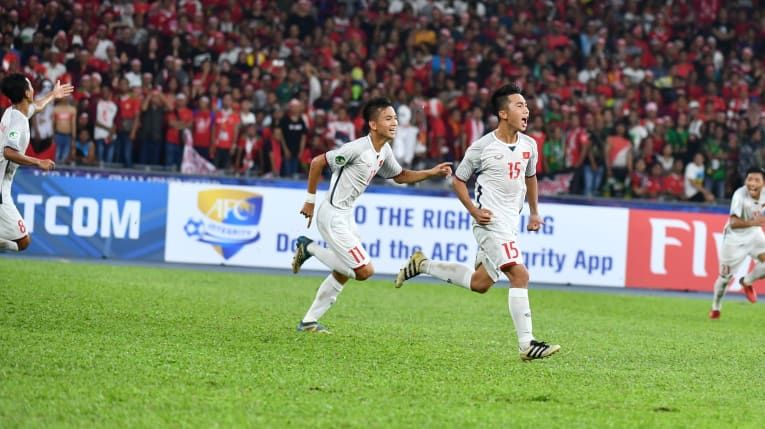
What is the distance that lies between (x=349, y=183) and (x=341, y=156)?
0.28m

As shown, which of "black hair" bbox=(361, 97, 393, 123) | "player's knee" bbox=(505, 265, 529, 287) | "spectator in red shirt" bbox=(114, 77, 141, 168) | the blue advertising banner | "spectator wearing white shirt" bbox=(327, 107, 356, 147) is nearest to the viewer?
"player's knee" bbox=(505, 265, 529, 287)

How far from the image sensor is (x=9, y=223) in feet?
40.8

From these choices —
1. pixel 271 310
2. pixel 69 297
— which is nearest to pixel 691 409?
pixel 271 310

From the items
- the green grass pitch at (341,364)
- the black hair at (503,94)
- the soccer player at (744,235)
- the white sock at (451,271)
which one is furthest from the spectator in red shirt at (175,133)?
the black hair at (503,94)

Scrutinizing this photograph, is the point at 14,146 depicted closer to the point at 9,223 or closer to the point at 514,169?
the point at 9,223

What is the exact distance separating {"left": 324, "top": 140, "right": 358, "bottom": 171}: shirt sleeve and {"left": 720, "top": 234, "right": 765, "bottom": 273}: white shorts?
25.6 feet

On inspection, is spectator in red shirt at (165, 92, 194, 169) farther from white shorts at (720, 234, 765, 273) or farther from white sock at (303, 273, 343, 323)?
white sock at (303, 273, 343, 323)

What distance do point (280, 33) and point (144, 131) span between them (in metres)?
4.74

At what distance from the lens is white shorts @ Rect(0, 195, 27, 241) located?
12.4m

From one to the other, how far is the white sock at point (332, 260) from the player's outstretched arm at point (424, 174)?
0.98 m

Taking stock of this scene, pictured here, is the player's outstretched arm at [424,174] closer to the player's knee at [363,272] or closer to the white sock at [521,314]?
the player's knee at [363,272]

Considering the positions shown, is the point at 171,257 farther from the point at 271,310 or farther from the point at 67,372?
the point at 67,372

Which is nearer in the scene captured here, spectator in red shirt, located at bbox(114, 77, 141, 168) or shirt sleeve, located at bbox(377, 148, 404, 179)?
shirt sleeve, located at bbox(377, 148, 404, 179)

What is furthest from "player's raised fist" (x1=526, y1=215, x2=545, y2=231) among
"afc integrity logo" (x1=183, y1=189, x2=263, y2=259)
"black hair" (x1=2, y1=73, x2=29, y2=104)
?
"afc integrity logo" (x1=183, y1=189, x2=263, y2=259)
